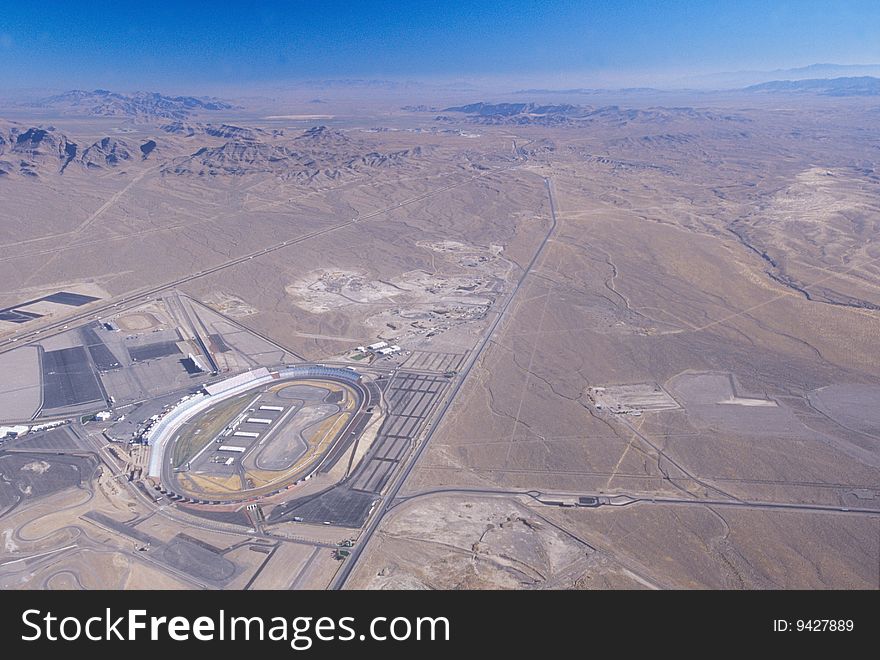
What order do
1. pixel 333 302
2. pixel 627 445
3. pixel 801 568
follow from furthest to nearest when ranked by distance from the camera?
1. pixel 333 302
2. pixel 627 445
3. pixel 801 568

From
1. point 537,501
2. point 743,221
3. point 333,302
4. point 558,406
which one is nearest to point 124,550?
point 537,501

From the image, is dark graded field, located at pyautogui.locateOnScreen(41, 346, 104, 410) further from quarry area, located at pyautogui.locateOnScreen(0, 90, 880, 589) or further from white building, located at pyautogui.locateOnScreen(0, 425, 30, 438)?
white building, located at pyautogui.locateOnScreen(0, 425, 30, 438)

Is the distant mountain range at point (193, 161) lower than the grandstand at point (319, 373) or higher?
higher

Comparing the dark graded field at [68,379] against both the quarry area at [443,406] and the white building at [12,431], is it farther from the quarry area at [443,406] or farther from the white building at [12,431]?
the white building at [12,431]

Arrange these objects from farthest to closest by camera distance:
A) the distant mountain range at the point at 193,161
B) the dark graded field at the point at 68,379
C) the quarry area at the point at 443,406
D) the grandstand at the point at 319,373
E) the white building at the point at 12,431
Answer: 1. the distant mountain range at the point at 193,161
2. the grandstand at the point at 319,373
3. the dark graded field at the point at 68,379
4. the white building at the point at 12,431
5. the quarry area at the point at 443,406

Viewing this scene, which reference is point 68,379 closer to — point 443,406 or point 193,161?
point 443,406

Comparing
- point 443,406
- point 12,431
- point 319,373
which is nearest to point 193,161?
point 319,373

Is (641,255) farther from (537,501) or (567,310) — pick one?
(537,501)

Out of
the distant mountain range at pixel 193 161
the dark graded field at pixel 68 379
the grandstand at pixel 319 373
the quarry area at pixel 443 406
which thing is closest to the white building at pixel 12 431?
the quarry area at pixel 443 406
